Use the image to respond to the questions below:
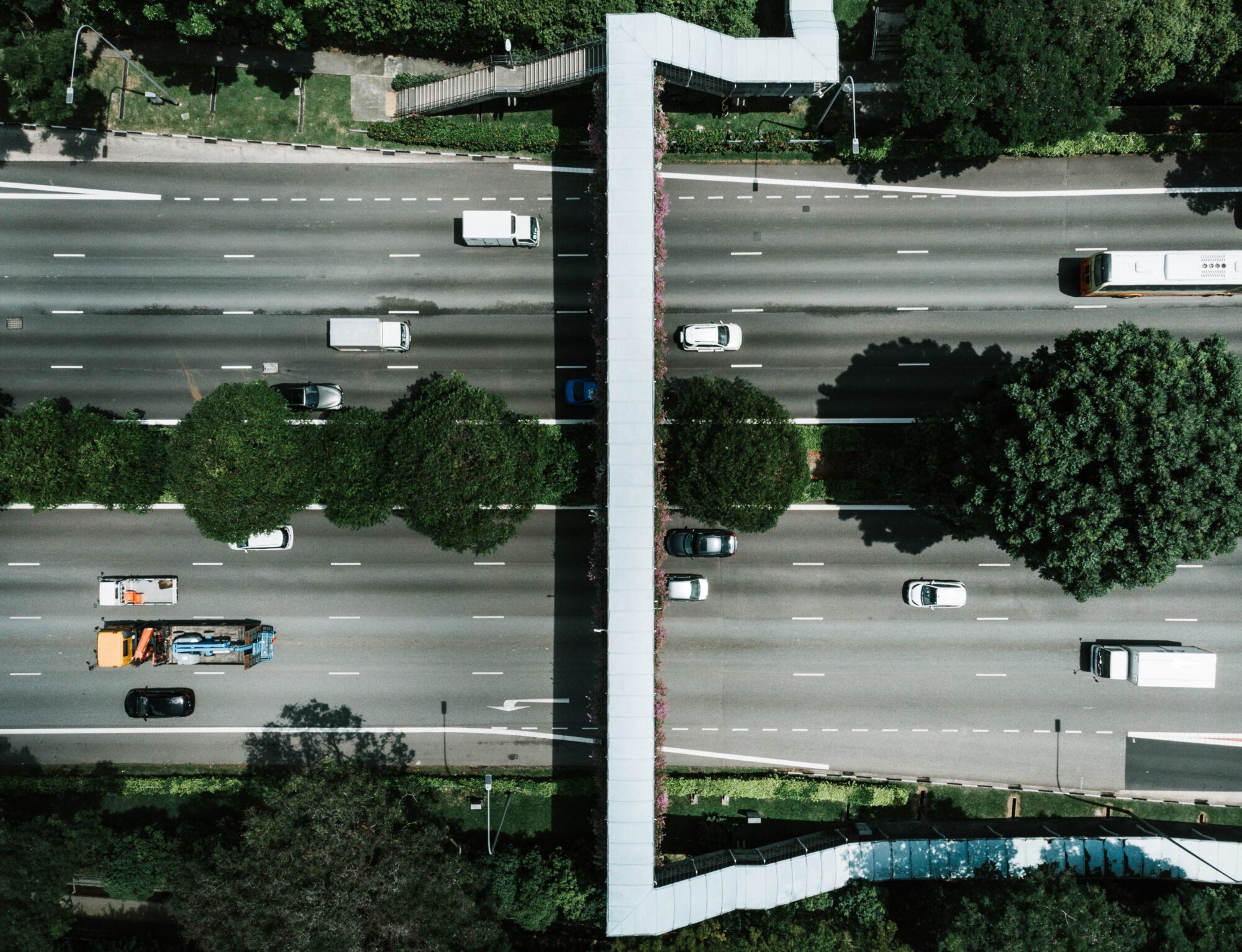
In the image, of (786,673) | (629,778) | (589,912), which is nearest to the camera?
(629,778)

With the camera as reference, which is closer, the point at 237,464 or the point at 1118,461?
the point at 1118,461

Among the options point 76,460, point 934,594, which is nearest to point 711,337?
point 934,594

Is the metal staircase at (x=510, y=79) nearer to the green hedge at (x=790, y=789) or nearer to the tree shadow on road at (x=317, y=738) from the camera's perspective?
the tree shadow on road at (x=317, y=738)

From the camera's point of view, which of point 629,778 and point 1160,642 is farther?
point 1160,642

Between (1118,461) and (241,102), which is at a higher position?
(241,102)

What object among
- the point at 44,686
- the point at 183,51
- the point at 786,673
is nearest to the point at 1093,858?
the point at 786,673

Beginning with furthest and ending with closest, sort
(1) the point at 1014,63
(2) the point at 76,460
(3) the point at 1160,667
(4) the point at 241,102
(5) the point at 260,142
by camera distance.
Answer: (4) the point at 241,102
(5) the point at 260,142
(3) the point at 1160,667
(2) the point at 76,460
(1) the point at 1014,63

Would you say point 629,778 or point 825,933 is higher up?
point 629,778

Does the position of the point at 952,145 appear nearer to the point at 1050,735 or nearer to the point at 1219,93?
the point at 1219,93

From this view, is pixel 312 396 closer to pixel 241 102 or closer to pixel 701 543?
pixel 241 102
